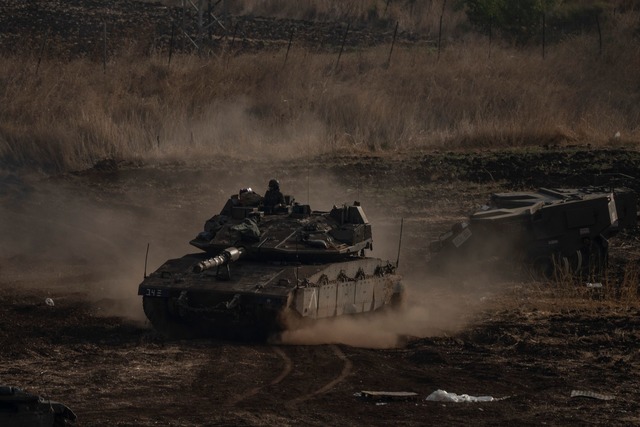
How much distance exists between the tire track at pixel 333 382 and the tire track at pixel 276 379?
529 millimetres

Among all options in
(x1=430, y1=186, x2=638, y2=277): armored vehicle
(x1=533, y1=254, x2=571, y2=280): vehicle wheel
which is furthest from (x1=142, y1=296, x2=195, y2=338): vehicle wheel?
(x1=533, y1=254, x2=571, y2=280): vehicle wheel

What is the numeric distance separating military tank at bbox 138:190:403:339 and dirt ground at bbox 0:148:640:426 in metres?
0.40

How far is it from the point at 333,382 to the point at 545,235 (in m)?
9.38

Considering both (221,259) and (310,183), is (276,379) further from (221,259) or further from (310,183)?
(310,183)

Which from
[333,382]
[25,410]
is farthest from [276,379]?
[25,410]

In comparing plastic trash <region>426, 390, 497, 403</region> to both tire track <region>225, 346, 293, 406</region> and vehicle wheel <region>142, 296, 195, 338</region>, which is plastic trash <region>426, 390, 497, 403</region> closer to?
tire track <region>225, 346, 293, 406</region>

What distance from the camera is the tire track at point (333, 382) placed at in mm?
14242

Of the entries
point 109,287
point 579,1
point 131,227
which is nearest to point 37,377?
point 109,287

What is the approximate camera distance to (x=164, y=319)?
1862 centimetres

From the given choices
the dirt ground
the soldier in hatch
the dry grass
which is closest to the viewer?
the dirt ground

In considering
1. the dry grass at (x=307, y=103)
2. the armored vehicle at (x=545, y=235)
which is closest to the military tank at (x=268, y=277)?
the armored vehicle at (x=545, y=235)

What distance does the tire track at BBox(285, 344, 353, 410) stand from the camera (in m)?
14.2

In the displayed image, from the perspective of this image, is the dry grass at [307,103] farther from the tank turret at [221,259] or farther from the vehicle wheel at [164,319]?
the vehicle wheel at [164,319]

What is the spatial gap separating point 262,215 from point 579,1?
32.3 metres
